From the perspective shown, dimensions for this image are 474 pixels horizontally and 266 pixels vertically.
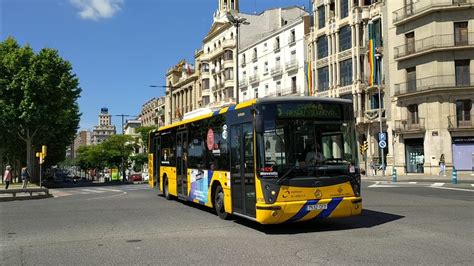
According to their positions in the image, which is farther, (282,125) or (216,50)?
(216,50)

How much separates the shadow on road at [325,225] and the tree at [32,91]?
1177 inches

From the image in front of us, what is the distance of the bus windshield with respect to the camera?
995 centimetres

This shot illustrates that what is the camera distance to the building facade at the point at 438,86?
4047cm

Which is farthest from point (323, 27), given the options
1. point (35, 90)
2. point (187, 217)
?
point (187, 217)

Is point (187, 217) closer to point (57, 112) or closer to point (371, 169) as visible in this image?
point (57, 112)

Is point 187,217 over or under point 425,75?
under

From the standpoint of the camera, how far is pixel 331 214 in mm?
10289

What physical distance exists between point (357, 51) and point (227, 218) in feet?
127

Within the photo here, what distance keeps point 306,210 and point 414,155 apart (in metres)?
36.6

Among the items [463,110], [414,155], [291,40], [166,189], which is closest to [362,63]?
[414,155]

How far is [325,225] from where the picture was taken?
11.2 meters

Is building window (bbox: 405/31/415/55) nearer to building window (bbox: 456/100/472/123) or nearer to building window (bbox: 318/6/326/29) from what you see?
building window (bbox: 456/100/472/123)

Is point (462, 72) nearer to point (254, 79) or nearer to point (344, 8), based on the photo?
point (344, 8)

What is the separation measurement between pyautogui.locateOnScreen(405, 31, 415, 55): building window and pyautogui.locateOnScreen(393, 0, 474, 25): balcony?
145 cm
